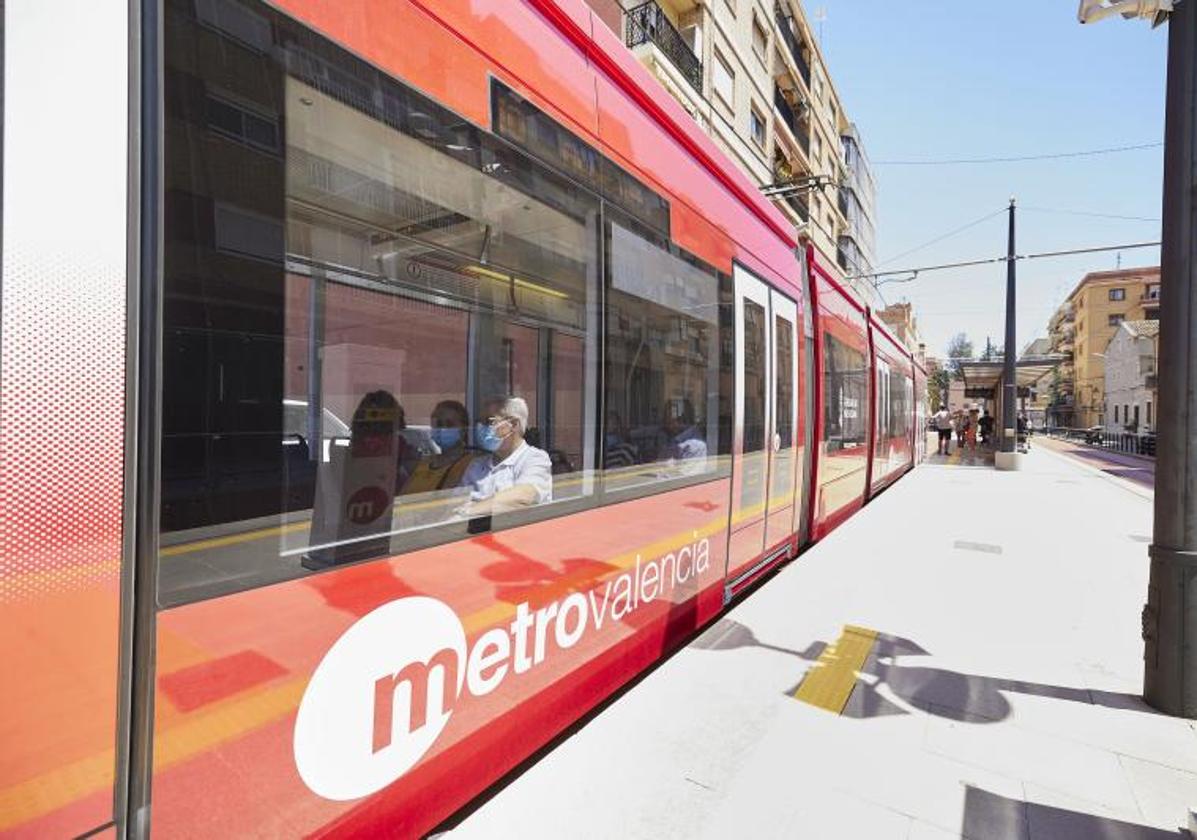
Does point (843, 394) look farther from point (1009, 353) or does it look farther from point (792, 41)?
point (792, 41)

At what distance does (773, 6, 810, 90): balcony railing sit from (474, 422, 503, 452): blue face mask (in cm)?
2991

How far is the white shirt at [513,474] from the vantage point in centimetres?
207

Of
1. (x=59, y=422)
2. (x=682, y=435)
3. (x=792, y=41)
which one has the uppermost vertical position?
(x=792, y=41)

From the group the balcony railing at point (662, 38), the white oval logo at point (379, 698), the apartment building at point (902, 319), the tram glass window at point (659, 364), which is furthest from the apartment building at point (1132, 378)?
the white oval logo at point (379, 698)

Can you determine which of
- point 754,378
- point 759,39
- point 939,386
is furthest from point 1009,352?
point 939,386

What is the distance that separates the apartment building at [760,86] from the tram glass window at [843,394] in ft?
5.73

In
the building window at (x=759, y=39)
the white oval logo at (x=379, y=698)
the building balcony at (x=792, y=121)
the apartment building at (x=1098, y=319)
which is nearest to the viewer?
the white oval logo at (x=379, y=698)

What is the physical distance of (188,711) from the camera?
51.8 inches

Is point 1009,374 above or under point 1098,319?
under

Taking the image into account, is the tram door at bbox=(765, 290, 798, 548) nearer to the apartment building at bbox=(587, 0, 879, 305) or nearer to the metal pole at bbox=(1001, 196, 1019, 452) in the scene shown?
the apartment building at bbox=(587, 0, 879, 305)

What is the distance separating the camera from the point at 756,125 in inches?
941

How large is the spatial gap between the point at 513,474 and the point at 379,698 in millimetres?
853

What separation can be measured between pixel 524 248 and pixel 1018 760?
10.8 feet

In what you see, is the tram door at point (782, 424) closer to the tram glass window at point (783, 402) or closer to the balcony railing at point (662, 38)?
the tram glass window at point (783, 402)
